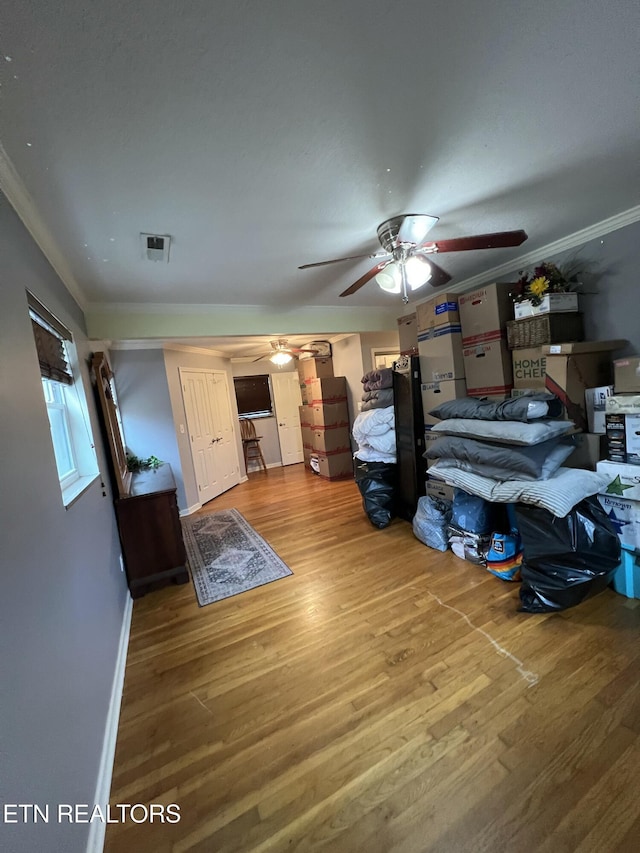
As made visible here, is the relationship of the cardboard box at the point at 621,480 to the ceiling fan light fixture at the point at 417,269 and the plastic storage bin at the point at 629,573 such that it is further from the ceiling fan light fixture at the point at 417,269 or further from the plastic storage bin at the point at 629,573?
the ceiling fan light fixture at the point at 417,269

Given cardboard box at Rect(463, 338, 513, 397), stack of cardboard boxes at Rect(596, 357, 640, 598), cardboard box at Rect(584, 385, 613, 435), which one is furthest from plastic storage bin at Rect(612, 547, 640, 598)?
cardboard box at Rect(463, 338, 513, 397)

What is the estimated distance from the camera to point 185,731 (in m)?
1.47

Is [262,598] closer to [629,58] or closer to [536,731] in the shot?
[536,731]

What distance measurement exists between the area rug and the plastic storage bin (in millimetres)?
2255

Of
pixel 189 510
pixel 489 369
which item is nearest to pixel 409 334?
pixel 489 369

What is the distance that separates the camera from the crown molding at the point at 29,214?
46.5 inches

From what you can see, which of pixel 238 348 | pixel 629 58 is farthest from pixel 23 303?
pixel 238 348

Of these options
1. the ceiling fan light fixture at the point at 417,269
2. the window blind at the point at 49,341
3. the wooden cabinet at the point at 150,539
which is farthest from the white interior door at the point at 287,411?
the ceiling fan light fixture at the point at 417,269

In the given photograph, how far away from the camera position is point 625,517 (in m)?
1.94

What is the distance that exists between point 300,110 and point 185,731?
2.55 m

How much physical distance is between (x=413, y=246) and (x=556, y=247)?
1526mm

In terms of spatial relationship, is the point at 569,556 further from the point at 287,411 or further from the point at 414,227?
the point at 287,411

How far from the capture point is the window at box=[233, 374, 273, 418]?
6.79 m

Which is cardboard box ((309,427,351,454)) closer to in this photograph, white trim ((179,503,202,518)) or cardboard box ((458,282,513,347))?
white trim ((179,503,202,518))
